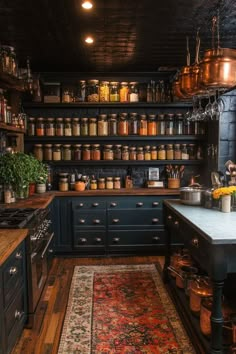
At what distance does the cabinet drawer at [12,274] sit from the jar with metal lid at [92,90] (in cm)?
270

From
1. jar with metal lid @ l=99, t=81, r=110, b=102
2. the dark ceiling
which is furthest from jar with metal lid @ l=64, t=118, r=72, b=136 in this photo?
the dark ceiling

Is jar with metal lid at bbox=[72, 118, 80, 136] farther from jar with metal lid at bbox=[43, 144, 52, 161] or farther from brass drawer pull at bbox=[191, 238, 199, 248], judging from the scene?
brass drawer pull at bbox=[191, 238, 199, 248]

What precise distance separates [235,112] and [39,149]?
2553 mm

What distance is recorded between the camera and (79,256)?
14.6ft

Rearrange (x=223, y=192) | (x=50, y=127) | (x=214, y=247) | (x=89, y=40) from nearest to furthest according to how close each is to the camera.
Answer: (x=214, y=247)
(x=223, y=192)
(x=89, y=40)
(x=50, y=127)

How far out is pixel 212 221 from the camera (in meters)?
2.30

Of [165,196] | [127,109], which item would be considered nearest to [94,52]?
[127,109]

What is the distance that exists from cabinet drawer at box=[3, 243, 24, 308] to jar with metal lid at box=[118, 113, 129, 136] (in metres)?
2.58

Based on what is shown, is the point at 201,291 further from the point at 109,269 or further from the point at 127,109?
the point at 127,109

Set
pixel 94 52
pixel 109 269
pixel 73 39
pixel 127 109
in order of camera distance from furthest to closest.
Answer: pixel 127 109
pixel 109 269
pixel 94 52
pixel 73 39

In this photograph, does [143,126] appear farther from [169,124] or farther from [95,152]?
[95,152]

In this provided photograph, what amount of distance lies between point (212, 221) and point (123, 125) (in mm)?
2603

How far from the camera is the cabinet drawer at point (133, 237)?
440cm

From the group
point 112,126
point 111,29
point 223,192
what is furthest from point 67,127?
point 223,192
